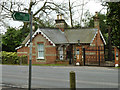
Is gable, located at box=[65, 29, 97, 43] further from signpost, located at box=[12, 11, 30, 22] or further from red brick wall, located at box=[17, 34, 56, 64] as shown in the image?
signpost, located at box=[12, 11, 30, 22]

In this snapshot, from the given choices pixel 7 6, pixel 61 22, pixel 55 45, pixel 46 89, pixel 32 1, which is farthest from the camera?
pixel 32 1

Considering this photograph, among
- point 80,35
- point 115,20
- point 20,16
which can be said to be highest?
point 115,20

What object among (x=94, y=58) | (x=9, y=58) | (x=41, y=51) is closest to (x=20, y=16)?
(x=41, y=51)

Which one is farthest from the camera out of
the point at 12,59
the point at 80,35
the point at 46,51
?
the point at 12,59

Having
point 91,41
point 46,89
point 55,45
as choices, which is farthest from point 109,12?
point 46,89

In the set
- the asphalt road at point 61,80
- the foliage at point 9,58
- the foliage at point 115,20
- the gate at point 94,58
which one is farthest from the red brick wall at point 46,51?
the asphalt road at point 61,80

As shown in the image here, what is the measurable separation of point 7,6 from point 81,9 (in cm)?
1386

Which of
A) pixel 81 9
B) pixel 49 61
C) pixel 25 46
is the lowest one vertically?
pixel 49 61

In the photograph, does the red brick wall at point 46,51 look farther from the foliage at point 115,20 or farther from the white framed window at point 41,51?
the foliage at point 115,20

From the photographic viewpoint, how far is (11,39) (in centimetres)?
3186

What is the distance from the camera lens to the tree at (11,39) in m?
31.3

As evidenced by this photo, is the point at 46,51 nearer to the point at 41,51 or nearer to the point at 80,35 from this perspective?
the point at 41,51

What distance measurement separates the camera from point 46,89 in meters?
7.78

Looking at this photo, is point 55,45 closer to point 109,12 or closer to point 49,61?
point 49,61
